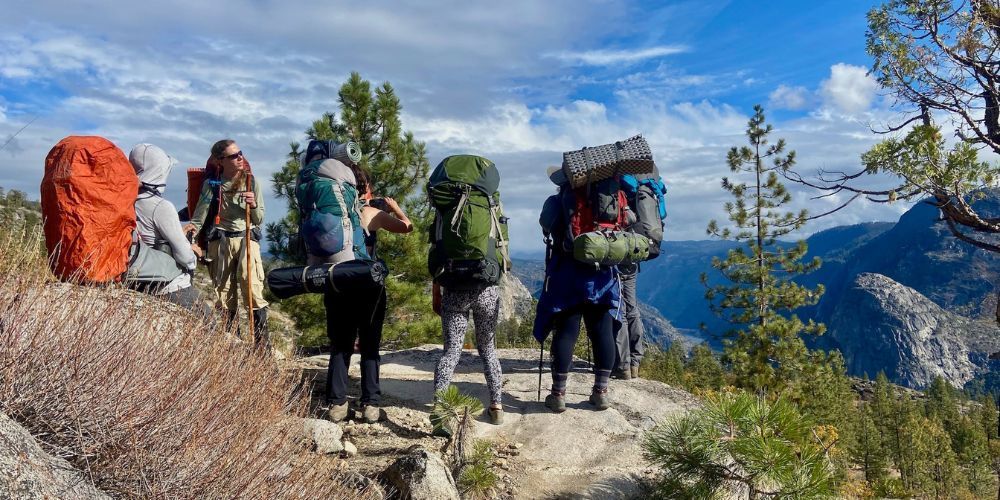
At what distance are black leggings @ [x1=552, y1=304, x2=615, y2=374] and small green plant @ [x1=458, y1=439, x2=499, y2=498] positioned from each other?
1611mm

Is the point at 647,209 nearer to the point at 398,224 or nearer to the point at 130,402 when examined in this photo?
the point at 398,224

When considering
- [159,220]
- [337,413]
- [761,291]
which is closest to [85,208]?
[159,220]

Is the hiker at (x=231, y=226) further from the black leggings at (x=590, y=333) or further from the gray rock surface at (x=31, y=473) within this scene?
the gray rock surface at (x=31, y=473)

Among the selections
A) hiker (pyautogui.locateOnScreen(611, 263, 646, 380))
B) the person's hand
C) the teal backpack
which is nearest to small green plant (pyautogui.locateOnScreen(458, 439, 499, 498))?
the teal backpack

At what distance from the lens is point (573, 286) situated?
532 cm

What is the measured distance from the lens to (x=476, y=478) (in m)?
3.82

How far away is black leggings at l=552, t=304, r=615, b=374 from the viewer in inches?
212

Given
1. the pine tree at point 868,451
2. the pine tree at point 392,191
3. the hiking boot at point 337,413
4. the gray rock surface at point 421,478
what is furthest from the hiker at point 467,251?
the pine tree at point 868,451

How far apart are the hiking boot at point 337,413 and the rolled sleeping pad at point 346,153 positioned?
2043 millimetres

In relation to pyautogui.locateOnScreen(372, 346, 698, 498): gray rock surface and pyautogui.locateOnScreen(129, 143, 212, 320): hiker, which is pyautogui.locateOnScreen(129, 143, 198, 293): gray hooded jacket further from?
pyautogui.locateOnScreen(372, 346, 698, 498): gray rock surface

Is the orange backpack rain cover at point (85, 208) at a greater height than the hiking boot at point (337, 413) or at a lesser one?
greater

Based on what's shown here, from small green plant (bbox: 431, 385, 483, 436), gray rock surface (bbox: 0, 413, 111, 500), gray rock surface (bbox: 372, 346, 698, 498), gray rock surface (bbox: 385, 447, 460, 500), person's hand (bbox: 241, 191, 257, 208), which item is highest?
person's hand (bbox: 241, 191, 257, 208)

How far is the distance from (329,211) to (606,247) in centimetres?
228

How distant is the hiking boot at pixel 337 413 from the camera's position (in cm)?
503
